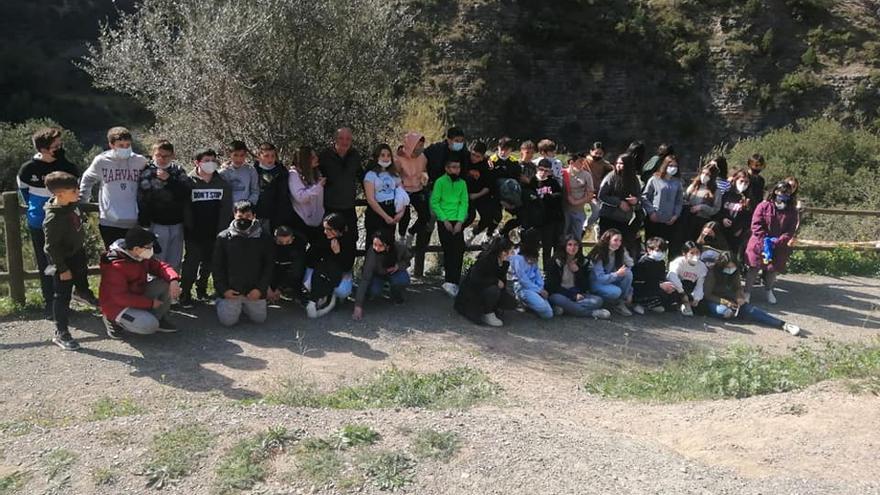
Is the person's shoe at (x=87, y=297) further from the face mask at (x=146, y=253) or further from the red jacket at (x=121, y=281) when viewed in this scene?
the face mask at (x=146, y=253)

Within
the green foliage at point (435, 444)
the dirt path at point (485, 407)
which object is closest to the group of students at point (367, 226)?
the dirt path at point (485, 407)

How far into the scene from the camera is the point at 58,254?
597cm

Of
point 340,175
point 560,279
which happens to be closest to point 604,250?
point 560,279

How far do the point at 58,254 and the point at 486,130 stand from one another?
2582 centimetres

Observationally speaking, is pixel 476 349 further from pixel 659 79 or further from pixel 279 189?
pixel 659 79

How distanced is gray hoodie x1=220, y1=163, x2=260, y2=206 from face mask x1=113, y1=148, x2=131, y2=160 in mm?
915

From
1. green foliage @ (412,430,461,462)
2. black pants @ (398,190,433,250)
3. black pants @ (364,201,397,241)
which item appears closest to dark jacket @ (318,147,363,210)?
black pants @ (364,201,397,241)

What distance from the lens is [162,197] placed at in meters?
6.63

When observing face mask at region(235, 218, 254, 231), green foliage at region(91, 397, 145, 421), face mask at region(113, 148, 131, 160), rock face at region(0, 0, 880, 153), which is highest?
rock face at region(0, 0, 880, 153)

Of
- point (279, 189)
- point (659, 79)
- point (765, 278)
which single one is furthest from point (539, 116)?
point (279, 189)

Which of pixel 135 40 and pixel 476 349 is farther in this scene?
pixel 135 40

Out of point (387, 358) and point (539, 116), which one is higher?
point (539, 116)

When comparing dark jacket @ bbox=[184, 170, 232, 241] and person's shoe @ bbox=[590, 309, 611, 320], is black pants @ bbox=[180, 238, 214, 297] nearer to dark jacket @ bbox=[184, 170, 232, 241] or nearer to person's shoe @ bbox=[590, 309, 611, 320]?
dark jacket @ bbox=[184, 170, 232, 241]

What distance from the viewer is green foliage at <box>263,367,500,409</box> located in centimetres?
527
